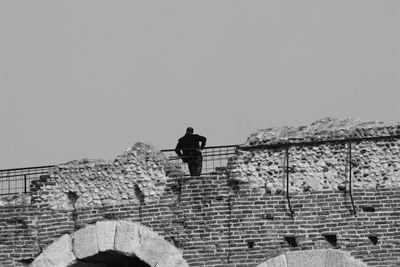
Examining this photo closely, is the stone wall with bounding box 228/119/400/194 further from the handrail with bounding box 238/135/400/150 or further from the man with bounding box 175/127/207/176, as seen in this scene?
the man with bounding box 175/127/207/176

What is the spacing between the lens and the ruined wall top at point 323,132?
103ft

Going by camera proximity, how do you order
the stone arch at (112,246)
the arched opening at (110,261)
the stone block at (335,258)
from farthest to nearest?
1. the arched opening at (110,261)
2. the stone arch at (112,246)
3. the stone block at (335,258)

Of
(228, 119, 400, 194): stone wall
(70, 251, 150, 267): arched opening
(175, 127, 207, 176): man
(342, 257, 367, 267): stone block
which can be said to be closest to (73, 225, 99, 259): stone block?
(70, 251, 150, 267): arched opening

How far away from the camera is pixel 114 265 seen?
33969 mm

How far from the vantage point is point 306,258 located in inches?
1234

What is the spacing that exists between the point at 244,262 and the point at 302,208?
3.61ft

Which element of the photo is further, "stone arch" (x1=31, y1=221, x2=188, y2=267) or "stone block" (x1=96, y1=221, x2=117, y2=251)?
"stone block" (x1=96, y1=221, x2=117, y2=251)

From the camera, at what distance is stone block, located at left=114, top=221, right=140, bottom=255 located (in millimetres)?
32719

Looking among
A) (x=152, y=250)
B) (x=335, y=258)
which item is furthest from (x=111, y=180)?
(x=335, y=258)

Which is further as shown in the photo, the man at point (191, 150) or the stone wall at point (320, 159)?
the man at point (191, 150)

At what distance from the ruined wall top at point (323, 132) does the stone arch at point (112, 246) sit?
189cm

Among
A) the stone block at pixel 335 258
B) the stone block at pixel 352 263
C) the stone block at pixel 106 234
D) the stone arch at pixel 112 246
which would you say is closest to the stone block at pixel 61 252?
the stone arch at pixel 112 246

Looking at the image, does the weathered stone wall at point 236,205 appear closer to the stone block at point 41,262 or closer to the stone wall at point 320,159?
the stone wall at point 320,159

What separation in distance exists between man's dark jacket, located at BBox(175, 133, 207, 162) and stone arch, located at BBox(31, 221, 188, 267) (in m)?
1.18
